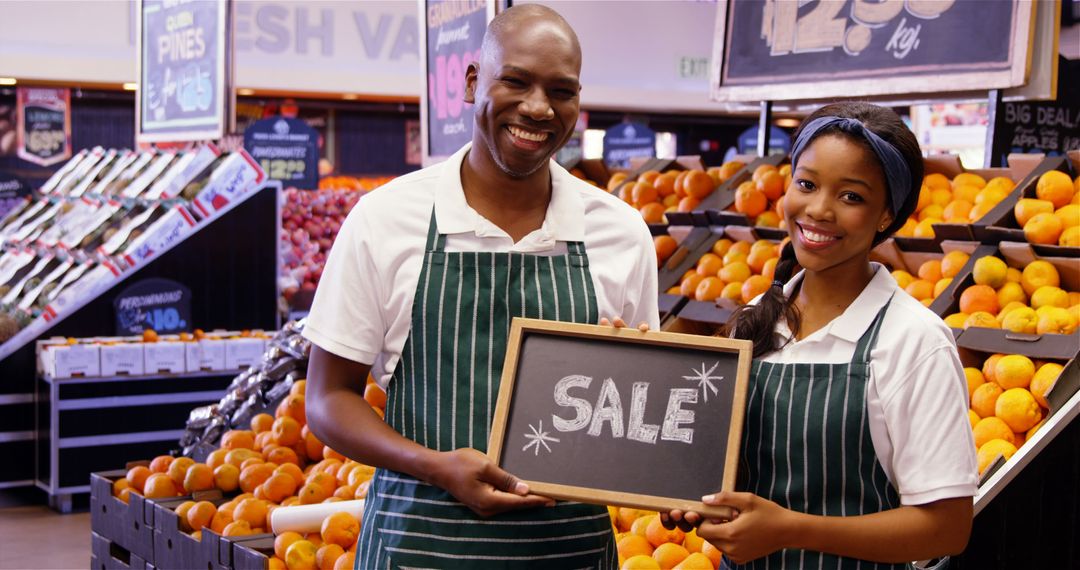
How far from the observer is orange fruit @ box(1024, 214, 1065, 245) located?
3.29 m

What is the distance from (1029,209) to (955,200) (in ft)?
1.13

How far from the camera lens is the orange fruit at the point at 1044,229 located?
329cm

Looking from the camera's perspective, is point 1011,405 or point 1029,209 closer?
point 1011,405

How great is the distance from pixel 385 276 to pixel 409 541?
405 millimetres

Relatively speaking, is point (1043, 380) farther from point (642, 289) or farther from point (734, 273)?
point (642, 289)

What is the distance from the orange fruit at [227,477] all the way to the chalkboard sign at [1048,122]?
170 inches

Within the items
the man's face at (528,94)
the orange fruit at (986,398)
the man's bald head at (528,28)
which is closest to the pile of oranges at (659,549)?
the orange fruit at (986,398)

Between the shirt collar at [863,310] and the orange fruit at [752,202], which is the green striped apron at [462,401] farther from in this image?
the orange fruit at [752,202]

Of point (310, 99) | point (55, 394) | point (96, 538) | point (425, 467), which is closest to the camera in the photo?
point (425, 467)

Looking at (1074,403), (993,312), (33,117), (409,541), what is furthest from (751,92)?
(33,117)

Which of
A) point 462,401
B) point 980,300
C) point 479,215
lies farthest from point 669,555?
point 980,300

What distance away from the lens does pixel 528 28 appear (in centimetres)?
175

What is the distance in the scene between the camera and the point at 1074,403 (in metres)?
2.63

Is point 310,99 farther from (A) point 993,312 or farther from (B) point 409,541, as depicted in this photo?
(B) point 409,541
